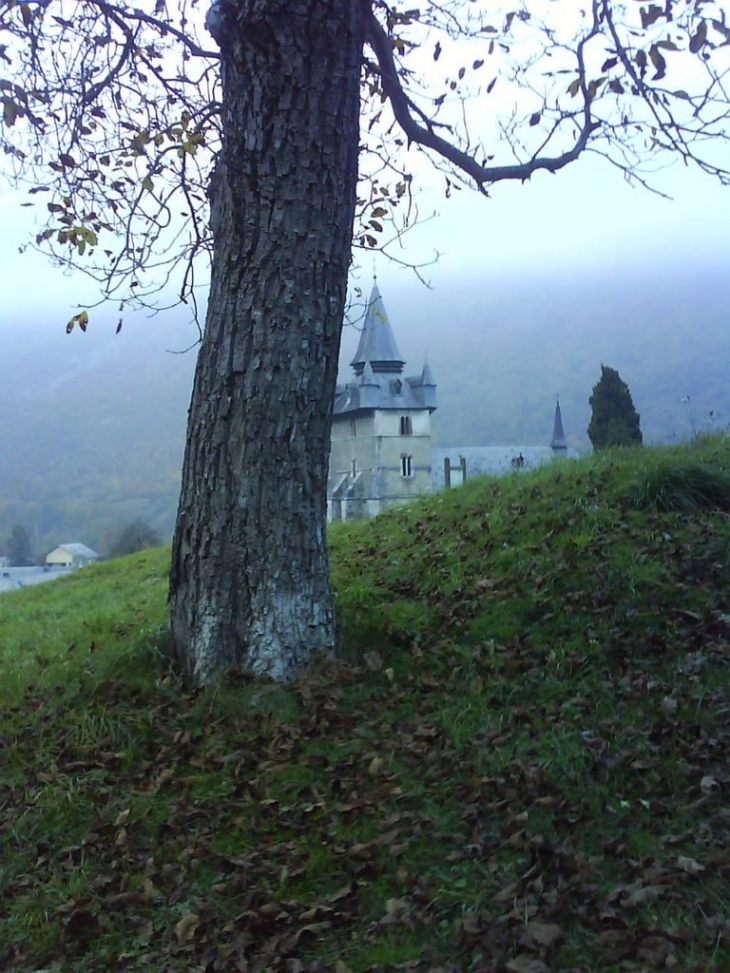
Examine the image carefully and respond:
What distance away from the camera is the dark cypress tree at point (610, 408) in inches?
462

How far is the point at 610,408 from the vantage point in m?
12.3

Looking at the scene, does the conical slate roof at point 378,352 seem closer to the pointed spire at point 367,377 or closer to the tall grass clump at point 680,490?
the pointed spire at point 367,377

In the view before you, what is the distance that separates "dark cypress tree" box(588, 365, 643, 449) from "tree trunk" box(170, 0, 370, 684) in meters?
7.99

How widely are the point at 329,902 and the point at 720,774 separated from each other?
169cm

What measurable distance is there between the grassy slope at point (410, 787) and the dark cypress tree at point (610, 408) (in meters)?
6.38

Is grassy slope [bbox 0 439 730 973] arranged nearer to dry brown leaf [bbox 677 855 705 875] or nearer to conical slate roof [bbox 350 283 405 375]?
dry brown leaf [bbox 677 855 705 875]

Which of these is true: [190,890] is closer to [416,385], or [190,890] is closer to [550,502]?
[550,502]

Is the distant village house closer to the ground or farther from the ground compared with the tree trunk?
closer to the ground

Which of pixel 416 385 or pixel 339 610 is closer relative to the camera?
pixel 339 610

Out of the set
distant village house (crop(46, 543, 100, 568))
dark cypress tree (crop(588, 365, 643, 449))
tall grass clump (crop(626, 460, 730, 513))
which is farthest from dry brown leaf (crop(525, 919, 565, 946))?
dark cypress tree (crop(588, 365, 643, 449))

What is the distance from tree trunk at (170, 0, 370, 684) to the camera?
4156 mm

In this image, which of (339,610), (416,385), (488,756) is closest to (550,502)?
(339,610)

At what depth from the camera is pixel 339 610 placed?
16.1 ft

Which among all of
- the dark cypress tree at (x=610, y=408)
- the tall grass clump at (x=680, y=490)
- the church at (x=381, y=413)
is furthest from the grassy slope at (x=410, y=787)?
the church at (x=381, y=413)
